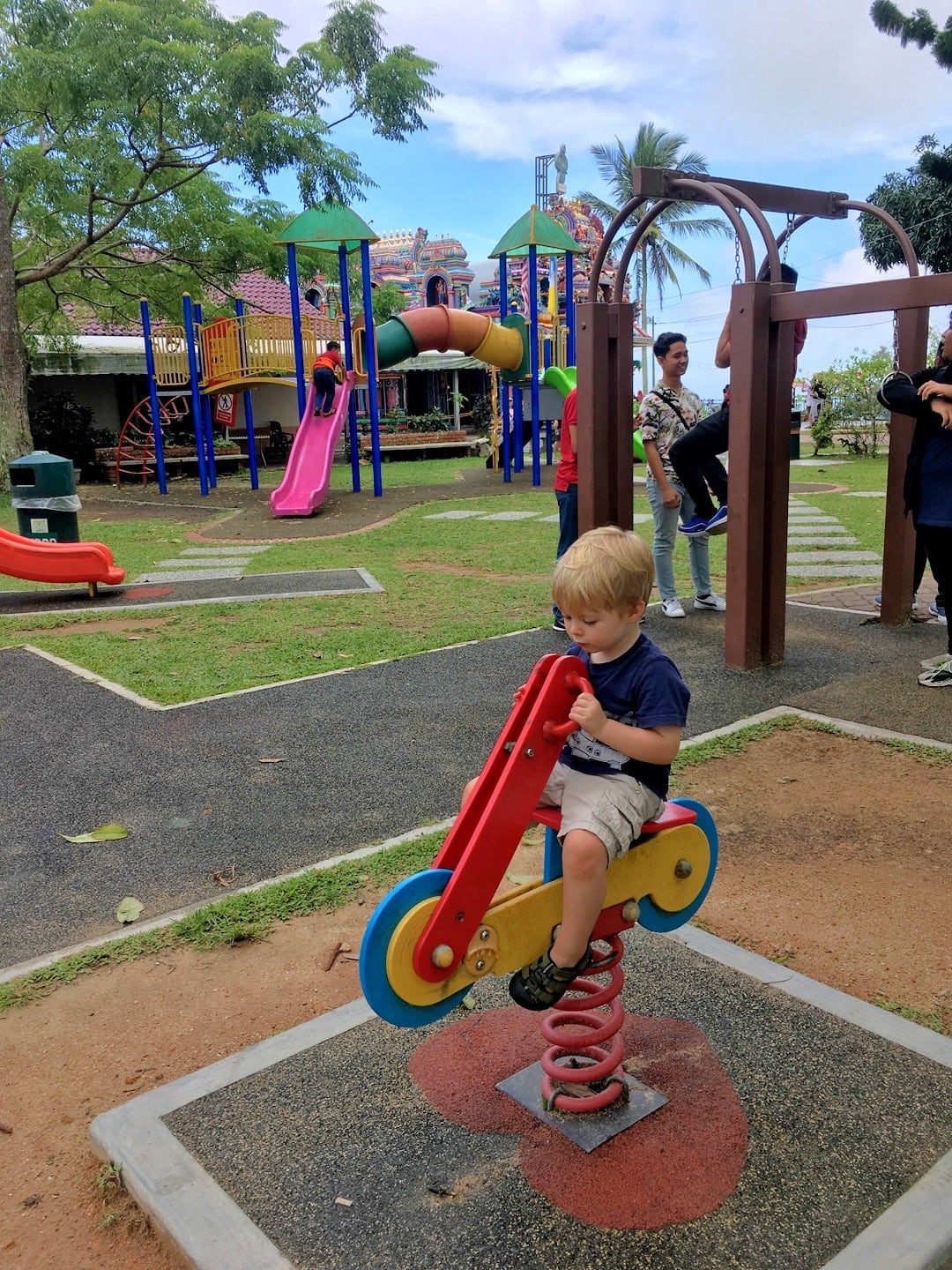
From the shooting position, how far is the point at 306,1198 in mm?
1978

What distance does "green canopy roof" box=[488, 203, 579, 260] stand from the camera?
752 inches

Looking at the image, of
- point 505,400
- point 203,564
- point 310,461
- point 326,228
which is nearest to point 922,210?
point 505,400

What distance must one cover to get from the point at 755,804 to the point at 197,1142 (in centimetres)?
249

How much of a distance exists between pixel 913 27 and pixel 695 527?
111 feet

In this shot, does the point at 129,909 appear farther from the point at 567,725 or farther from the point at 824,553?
the point at 824,553

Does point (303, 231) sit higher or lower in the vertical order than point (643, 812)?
higher

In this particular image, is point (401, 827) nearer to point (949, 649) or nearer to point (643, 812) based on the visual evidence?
point (643, 812)

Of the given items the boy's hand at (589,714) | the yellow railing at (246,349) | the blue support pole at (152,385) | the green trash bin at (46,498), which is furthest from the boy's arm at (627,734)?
the blue support pole at (152,385)

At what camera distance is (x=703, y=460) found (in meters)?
6.62

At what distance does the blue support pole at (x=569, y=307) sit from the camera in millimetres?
19453

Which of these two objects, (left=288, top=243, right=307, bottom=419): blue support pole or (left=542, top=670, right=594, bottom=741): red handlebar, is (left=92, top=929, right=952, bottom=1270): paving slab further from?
(left=288, top=243, right=307, bottom=419): blue support pole

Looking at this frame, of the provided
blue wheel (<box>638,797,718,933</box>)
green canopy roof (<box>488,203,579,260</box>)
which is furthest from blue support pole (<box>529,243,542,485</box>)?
blue wheel (<box>638,797,718,933</box>)

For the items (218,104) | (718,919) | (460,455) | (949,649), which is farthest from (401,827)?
(460,455)

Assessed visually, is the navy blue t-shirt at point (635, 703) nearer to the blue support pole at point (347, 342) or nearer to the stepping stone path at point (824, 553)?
the stepping stone path at point (824, 553)
